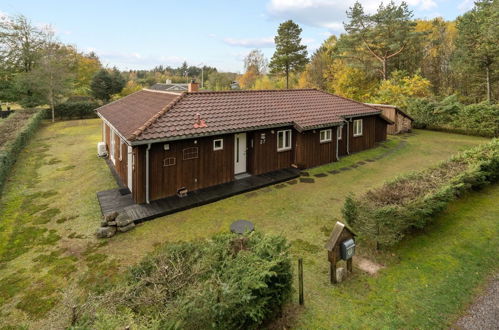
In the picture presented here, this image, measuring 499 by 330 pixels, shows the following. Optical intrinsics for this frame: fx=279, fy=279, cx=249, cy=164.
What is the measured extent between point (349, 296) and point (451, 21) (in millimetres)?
53279

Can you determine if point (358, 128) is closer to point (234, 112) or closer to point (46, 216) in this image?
point (234, 112)

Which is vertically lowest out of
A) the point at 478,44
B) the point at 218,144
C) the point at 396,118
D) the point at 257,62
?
the point at 218,144

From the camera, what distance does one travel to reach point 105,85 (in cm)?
3844

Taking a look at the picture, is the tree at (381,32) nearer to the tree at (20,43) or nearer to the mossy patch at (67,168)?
the mossy patch at (67,168)

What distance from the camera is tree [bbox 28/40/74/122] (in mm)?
29953

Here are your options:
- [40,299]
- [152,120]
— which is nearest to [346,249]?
[40,299]

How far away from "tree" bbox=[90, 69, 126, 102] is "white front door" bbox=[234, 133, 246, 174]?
33.7m

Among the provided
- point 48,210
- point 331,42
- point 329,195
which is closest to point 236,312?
point 329,195

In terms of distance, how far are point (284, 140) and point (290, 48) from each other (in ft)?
113

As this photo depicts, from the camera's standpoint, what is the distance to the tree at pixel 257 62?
65.2m

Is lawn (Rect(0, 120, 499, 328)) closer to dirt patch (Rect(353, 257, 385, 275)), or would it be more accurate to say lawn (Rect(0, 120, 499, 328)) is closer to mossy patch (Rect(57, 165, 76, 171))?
dirt patch (Rect(353, 257, 385, 275))

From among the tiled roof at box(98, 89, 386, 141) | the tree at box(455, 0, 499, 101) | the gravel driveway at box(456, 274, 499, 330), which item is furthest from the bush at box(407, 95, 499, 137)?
the gravel driveway at box(456, 274, 499, 330)

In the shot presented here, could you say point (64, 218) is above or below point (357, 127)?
below

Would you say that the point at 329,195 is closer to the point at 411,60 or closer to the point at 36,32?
the point at 411,60
